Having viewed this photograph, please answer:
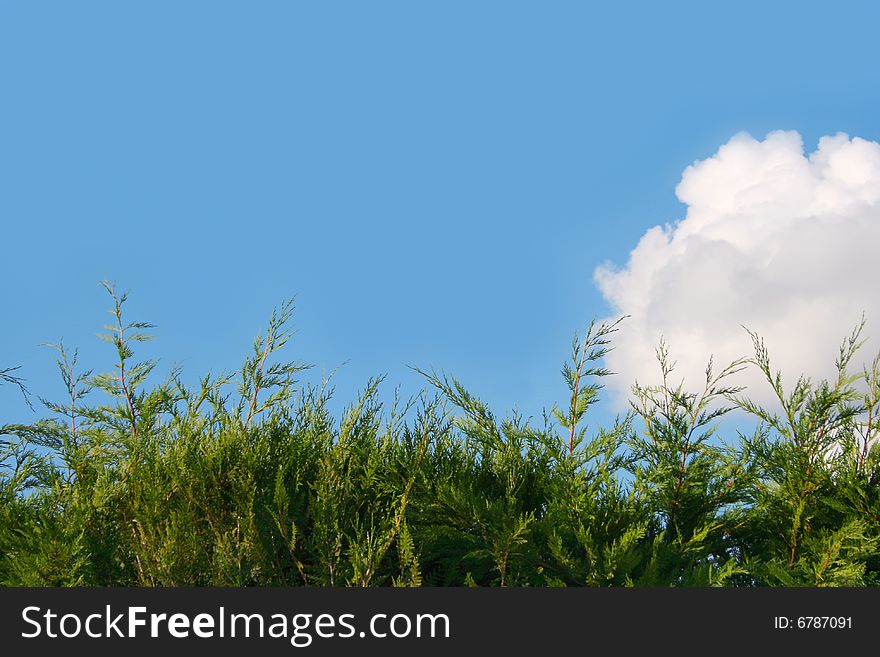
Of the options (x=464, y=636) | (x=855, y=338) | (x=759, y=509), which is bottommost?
(x=464, y=636)

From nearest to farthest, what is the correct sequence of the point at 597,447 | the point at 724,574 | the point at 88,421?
the point at 724,574, the point at 597,447, the point at 88,421

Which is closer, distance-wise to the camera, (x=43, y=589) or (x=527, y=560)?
(x=43, y=589)

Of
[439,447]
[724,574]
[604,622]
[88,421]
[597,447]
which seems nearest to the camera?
[604,622]

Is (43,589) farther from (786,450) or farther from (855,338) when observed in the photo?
(855,338)

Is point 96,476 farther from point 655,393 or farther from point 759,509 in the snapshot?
point 759,509

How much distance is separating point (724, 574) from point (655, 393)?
1.74 meters

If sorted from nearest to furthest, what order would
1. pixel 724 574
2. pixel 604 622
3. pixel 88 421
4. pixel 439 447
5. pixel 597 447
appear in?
pixel 604 622 < pixel 724 574 < pixel 597 447 < pixel 439 447 < pixel 88 421

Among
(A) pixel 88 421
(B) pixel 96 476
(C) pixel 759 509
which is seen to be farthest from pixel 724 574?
(A) pixel 88 421

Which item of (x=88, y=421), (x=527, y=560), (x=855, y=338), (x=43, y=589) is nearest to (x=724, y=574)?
(x=527, y=560)

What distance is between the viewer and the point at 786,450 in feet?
22.5

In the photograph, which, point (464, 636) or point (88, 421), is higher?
point (88, 421)

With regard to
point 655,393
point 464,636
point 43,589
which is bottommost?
point 464,636

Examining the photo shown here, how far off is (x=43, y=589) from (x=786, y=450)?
642 cm

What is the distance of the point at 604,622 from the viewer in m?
5.55
